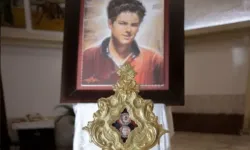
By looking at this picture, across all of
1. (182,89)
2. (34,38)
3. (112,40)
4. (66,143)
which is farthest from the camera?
(34,38)

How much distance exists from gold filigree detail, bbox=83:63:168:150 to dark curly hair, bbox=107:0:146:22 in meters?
0.46

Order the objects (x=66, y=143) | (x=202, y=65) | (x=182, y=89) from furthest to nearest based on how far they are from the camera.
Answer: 1. (x=202, y=65)
2. (x=66, y=143)
3. (x=182, y=89)

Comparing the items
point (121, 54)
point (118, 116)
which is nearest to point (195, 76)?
point (121, 54)

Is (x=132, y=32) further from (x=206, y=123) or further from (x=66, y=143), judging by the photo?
(x=206, y=123)

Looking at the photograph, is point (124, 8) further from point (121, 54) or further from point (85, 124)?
point (85, 124)

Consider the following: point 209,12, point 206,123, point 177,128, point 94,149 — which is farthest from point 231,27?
point 94,149

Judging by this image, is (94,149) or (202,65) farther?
(202,65)

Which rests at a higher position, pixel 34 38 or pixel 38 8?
pixel 38 8

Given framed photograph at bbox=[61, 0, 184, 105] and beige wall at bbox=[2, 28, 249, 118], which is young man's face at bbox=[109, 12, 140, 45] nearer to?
framed photograph at bbox=[61, 0, 184, 105]

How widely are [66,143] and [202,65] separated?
3.93 feet

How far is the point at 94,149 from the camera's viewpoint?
126 cm

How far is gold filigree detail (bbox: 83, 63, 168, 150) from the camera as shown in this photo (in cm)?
82

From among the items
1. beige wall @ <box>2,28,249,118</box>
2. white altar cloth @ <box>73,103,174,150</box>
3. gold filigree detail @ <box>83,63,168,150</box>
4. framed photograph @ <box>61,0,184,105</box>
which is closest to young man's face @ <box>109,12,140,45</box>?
framed photograph @ <box>61,0,184,105</box>

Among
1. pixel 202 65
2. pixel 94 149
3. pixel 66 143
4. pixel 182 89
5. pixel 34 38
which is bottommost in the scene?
pixel 66 143
